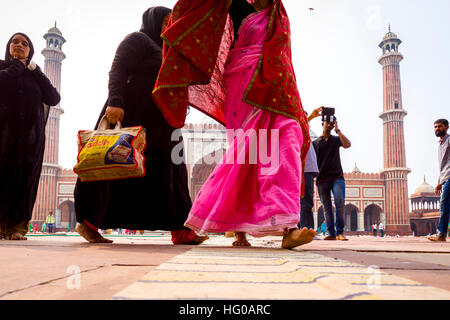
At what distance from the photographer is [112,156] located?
5.08 feet

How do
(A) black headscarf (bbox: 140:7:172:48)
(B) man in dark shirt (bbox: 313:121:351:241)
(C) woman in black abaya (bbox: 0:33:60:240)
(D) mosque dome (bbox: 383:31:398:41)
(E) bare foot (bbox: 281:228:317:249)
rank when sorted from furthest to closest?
(D) mosque dome (bbox: 383:31:398:41) → (B) man in dark shirt (bbox: 313:121:351:241) → (C) woman in black abaya (bbox: 0:33:60:240) → (A) black headscarf (bbox: 140:7:172:48) → (E) bare foot (bbox: 281:228:317:249)

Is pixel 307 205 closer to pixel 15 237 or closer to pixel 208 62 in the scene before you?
pixel 208 62

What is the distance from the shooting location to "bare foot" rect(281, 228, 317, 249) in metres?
1.26

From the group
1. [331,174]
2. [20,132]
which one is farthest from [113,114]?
[331,174]

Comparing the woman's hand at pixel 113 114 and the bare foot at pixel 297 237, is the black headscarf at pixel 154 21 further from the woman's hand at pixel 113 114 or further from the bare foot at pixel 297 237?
the bare foot at pixel 297 237

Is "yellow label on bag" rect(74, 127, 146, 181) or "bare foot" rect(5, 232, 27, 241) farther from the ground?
"yellow label on bag" rect(74, 127, 146, 181)

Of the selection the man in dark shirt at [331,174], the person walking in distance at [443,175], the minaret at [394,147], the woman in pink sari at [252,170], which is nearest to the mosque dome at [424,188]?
the minaret at [394,147]

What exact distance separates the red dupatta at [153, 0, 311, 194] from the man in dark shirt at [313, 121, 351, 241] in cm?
210

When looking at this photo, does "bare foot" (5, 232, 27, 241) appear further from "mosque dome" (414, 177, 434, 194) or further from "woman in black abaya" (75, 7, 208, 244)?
"mosque dome" (414, 177, 434, 194)

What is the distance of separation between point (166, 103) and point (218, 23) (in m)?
0.42

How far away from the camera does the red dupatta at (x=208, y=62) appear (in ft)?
5.06

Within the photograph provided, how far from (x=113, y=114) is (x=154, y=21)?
23.4 inches

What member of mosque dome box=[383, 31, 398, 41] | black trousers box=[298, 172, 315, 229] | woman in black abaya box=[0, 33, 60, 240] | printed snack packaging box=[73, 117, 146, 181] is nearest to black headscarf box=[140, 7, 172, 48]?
printed snack packaging box=[73, 117, 146, 181]

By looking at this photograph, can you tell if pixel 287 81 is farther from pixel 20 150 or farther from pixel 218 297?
pixel 20 150
